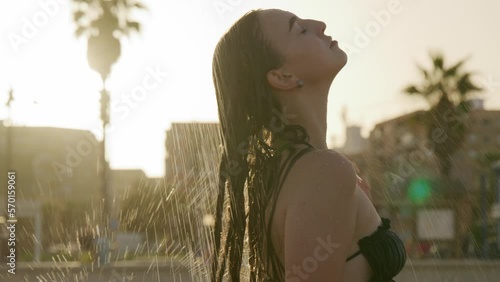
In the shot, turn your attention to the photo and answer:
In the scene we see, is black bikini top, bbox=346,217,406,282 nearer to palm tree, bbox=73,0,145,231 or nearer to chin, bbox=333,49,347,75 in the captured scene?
chin, bbox=333,49,347,75

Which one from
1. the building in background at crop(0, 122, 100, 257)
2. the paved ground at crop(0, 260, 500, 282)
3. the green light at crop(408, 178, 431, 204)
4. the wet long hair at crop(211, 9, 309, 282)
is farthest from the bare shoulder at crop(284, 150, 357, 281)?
the building in background at crop(0, 122, 100, 257)

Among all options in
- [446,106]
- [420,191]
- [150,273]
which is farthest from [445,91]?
[150,273]

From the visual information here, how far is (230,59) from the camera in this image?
240 centimetres

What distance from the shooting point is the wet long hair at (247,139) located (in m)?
2.30

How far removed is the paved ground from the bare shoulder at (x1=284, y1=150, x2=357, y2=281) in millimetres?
11029

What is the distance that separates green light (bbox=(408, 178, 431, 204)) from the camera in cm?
4819

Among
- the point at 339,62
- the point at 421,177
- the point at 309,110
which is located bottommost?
the point at 421,177

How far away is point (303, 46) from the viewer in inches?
92.0

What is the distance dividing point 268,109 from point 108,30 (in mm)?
28956

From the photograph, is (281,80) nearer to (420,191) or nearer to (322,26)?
(322,26)

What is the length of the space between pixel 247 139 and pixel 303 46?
0.89 ft

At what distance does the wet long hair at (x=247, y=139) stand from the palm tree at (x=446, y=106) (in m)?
35.6

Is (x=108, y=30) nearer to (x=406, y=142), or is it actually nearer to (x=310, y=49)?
(x=310, y=49)

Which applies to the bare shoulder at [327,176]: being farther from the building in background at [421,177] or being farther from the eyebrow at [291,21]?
the building in background at [421,177]
